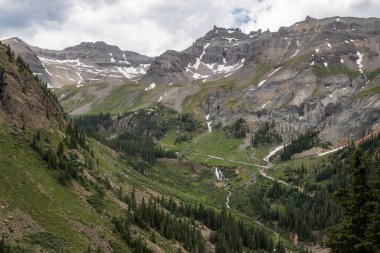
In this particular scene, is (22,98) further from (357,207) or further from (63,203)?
(357,207)

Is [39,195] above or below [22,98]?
below

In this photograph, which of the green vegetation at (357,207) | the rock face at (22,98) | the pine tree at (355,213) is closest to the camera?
the green vegetation at (357,207)

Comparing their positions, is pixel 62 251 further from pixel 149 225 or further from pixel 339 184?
pixel 339 184

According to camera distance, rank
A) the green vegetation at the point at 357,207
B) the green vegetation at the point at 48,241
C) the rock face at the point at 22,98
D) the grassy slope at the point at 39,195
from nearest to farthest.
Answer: the green vegetation at the point at 357,207
the green vegetation at the point at 48,241
the grassy slope at the point at 39,195
the rock face at the point at 22,98

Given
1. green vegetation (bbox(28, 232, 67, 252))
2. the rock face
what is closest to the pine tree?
green vegetation (bbox(28, 232, 67, 252))

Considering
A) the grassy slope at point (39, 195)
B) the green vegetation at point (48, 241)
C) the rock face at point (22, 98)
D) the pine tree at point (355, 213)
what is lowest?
the green vegetation at point (48, 241)

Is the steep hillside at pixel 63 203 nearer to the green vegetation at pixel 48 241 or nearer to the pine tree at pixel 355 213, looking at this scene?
the green vegetation at pixel 48 241

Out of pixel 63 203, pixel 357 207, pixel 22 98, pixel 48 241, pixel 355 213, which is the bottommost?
pixel 48 241

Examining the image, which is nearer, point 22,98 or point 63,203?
point 63,203

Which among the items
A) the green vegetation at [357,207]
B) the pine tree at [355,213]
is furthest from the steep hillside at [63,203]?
the green vegetation at [357,207]

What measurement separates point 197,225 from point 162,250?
3470cm

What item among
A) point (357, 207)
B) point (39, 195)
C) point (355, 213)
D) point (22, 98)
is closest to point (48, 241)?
point (39, 195)

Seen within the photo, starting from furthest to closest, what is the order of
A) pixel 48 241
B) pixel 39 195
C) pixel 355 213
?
pixel 39 195 → pixel 48 241 → pixel 355 213

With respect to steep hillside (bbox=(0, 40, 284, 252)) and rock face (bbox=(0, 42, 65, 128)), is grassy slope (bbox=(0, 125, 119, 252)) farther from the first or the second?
rock face (bbox=(0, 42, 65, 128))
